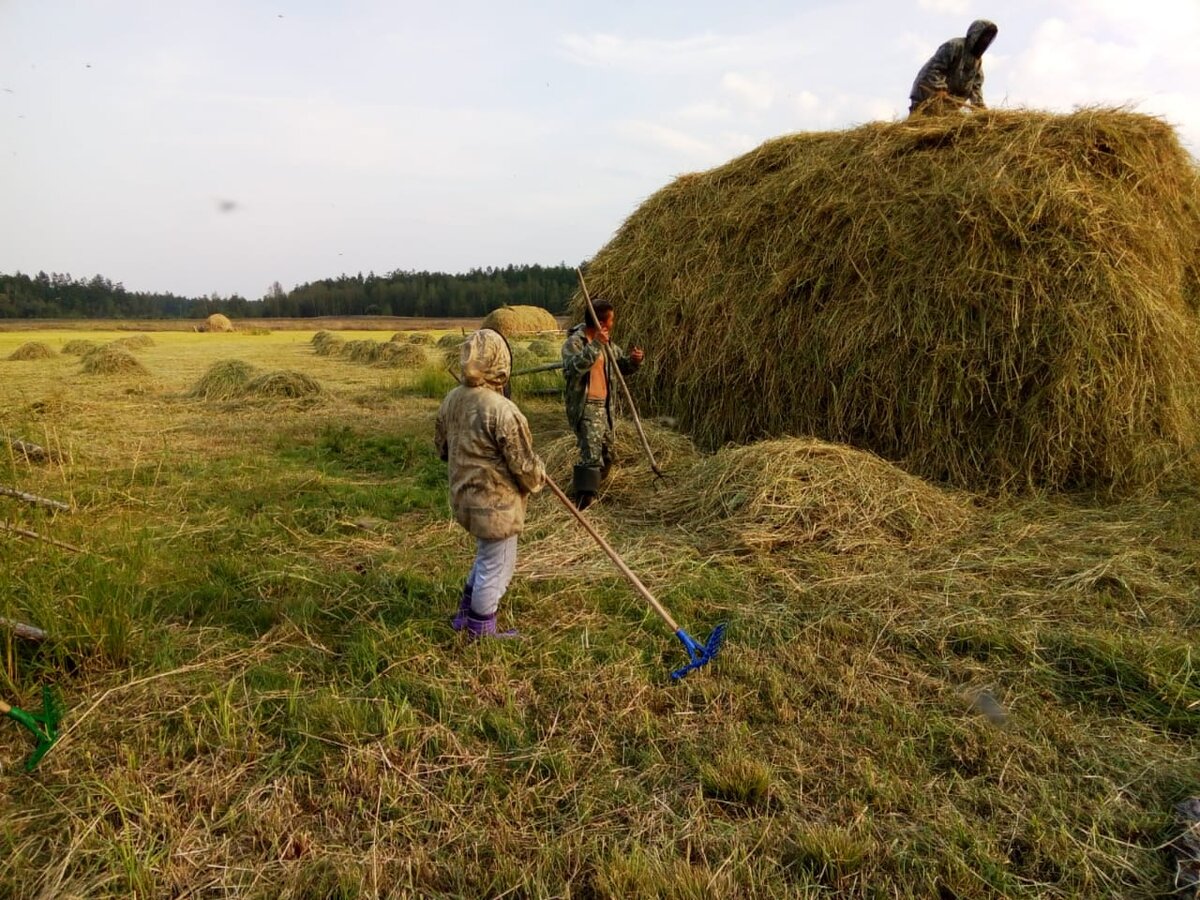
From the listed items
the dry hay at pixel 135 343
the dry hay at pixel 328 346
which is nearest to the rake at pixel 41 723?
the dry hay at pixel 328 346

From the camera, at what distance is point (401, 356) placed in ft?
74.9

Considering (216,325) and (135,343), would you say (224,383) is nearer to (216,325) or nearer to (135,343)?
(135,343)

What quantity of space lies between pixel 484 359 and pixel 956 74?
296 inches

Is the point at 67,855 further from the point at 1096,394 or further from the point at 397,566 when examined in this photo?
the point at 1096,394

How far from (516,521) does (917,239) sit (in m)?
5.28

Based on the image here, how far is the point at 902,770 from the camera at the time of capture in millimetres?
2828

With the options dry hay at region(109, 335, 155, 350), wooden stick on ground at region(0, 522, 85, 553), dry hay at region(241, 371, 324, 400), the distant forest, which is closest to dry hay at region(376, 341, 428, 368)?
dry hay at region(241, 371, 324, 400)

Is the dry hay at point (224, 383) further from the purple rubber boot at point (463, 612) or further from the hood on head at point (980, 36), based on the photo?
the hood on head at point (980, 36)

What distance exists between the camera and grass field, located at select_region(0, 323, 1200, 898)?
7.88 feet

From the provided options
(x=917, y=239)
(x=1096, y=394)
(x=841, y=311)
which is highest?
(x=917, y=239)

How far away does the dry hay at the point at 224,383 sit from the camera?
14.3 m

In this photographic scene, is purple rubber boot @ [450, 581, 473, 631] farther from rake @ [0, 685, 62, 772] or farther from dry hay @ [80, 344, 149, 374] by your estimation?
dry hay @ [80, 344, 149, 374]

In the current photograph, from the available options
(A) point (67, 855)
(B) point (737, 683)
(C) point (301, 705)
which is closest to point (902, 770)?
(B) point (737, 683)

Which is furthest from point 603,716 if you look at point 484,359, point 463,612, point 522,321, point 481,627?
point 522,321
